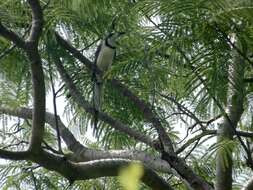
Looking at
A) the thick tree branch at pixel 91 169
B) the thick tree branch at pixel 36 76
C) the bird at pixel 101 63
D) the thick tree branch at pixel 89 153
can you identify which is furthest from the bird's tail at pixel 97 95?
the thick tree branch at pixel 36 76

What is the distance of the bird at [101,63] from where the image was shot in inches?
100

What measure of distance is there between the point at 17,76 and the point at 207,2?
1441 mm

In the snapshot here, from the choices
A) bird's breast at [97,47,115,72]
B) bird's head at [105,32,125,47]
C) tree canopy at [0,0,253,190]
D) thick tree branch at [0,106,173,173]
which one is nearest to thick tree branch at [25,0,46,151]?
tree canopy at [0,0,253,190]

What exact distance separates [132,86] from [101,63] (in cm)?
35

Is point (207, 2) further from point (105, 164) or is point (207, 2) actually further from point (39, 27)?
point (105, 164)

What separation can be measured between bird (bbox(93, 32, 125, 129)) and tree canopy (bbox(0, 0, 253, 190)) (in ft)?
0.12

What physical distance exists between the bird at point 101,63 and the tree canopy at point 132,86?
4cm

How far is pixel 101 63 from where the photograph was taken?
295 centimetres

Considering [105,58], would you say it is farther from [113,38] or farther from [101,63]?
[113,38]

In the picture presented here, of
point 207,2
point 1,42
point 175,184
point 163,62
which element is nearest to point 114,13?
point 163,62

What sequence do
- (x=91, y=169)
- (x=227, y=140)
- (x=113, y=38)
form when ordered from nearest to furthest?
(x=227, y=140) → (x=91, y=169) → (x=113, y=38)

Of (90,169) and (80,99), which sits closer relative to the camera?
(90,169)

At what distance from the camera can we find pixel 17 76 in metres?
2.51

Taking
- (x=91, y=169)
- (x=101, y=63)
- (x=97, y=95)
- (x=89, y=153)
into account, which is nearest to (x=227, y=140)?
(x=91, y=169)
